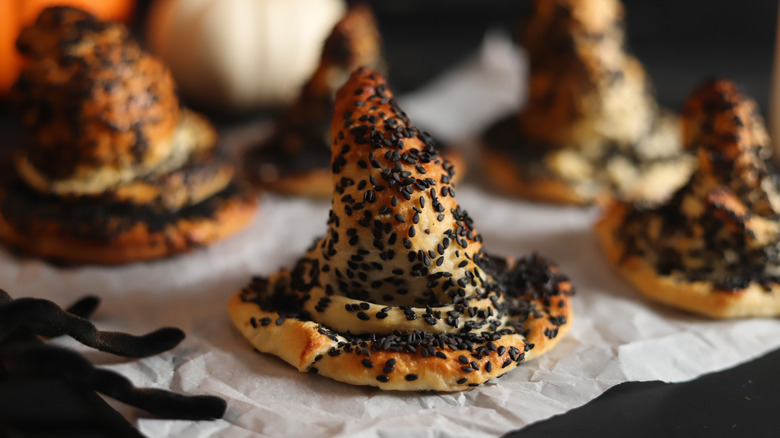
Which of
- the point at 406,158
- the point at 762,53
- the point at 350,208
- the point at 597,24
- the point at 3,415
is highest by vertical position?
the point at 762,53

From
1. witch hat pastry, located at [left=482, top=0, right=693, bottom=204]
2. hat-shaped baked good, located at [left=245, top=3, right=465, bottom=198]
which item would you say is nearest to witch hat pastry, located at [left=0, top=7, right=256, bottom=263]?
hat-shaped baked good, located at [left=245, top=3, right=465, bottom=198]

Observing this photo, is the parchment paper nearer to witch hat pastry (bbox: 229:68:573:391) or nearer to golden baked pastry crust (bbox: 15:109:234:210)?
witch hat pastry (bbox: 229:68:573:391)

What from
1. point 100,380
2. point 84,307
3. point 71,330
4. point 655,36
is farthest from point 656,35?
point 100,380

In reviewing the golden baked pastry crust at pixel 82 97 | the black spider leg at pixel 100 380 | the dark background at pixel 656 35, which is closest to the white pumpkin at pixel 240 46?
the dark background at pixel 656 35

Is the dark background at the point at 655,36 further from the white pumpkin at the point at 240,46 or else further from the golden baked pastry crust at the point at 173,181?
the golden baked pastry crust at the point at 173,181

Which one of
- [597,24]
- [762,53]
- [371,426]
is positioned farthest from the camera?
[762,53]

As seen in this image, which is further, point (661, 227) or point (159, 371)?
point (661, 227)

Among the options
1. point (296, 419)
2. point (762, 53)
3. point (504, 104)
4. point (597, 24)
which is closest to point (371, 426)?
point (296, 419)

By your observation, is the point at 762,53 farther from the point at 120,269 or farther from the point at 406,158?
the point at 120,269
